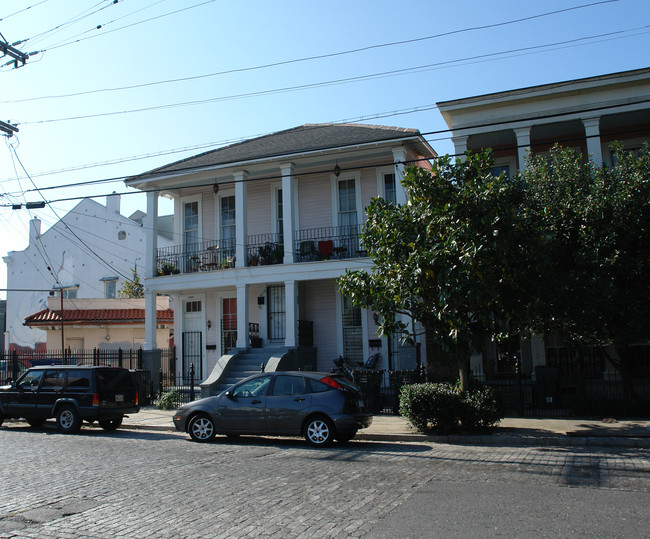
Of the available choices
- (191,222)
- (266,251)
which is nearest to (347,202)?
(266,251)

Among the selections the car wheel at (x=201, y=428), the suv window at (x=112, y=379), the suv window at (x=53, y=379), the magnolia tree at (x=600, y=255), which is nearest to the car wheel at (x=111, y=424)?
the suv window at (x=112, y=379)

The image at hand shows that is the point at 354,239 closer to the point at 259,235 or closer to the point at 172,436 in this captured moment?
the point at 259,235

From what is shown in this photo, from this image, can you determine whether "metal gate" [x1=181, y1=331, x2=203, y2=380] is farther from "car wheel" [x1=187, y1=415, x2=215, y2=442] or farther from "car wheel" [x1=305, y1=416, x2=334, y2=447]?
"car wheel" [x1=305, y1=416, x2=334, y2=447]

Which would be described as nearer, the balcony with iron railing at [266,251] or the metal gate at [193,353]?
the balcony with iron railing at [266,251]

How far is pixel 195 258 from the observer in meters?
22.4

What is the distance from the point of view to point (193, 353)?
910 inches

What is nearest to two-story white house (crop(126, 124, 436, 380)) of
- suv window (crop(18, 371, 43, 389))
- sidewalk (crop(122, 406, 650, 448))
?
sidewalk (crop(122, 406, 650, 448))

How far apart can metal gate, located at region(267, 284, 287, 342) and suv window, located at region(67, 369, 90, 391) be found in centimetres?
798

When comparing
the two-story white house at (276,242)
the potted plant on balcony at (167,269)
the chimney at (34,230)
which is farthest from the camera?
the chimney at (34,230)

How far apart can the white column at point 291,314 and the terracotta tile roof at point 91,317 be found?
11024 millimetres

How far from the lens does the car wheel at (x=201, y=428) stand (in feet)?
40.6

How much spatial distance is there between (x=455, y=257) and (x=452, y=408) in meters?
3.07

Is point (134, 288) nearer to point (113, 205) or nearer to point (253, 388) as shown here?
point (113, 205)

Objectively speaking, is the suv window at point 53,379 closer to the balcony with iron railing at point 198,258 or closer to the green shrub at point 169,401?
the green shrub at point 169,401
